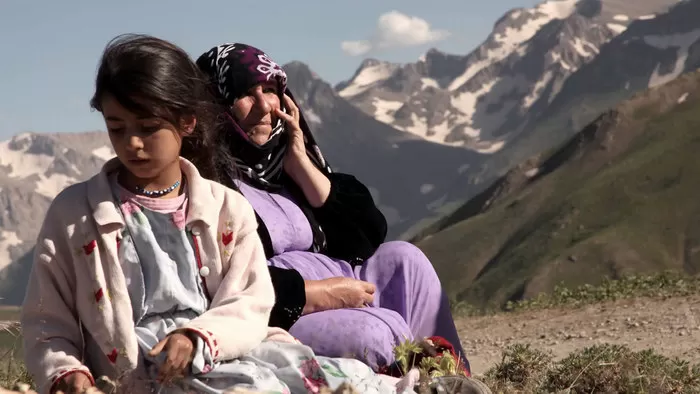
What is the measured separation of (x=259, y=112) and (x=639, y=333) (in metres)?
7.92

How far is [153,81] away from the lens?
12.9ft

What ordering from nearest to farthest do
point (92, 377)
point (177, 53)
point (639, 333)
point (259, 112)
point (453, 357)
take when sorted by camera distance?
1. point (92, 377)
2. point (177, 53)
3. point (453, 357)
4. point (259, 112)
5. point (639, 333)

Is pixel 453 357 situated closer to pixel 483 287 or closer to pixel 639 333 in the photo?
pixel 639 333

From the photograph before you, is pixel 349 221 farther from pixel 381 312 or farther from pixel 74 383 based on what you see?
pixel 74 383

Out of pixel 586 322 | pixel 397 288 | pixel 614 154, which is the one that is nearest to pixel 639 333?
pixel 586 322

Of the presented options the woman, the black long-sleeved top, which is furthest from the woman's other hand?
the black long-sleeved top

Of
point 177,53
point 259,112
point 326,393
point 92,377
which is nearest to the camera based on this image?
point 326,393

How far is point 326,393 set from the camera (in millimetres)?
3184

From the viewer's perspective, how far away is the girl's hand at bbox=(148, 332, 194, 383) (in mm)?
3686

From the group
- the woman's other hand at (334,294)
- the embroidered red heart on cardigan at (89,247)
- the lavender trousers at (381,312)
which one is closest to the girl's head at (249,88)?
the lavender trousers at (381,312)

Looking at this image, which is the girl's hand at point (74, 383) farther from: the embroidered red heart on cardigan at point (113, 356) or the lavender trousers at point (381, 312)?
the lavender trousers at point (381, 312)

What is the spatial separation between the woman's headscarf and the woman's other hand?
0.73 m

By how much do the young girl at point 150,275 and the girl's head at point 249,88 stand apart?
4.92ft

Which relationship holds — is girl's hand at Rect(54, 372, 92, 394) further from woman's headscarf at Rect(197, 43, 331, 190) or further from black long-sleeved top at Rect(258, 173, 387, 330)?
black long-sleeved top at Rect(258, 173, 387, 330)
